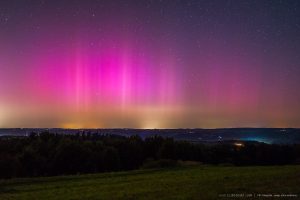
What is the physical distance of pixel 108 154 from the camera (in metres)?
108

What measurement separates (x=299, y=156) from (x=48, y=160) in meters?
77.7

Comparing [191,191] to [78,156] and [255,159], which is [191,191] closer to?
[78,156]

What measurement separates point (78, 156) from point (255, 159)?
57.8 m

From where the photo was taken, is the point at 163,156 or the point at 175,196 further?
the point at 163,156

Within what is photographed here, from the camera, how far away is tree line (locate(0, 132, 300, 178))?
10056 cm

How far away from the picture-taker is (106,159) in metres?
107

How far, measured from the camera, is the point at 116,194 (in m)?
28.4

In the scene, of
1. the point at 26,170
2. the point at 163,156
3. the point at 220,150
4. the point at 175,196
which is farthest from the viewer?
the point at 220,150

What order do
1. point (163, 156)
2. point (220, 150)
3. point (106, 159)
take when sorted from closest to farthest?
point (106, 159), point (163, 156), point (220, 150)

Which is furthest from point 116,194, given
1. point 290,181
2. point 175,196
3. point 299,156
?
point 299,156

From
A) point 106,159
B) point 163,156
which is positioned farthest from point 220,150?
point 106,159

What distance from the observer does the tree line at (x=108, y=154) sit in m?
101

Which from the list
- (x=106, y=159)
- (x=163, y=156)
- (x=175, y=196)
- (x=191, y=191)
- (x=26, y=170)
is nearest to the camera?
(x=175, y=196)

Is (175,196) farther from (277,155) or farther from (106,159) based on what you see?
(277,155)
